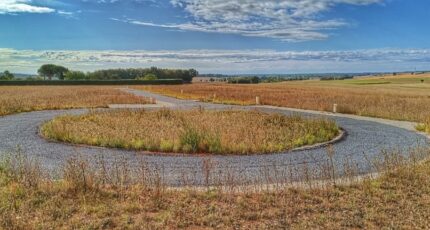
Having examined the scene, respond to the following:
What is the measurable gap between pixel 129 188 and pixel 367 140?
10.7 meters

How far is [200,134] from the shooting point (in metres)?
13.2

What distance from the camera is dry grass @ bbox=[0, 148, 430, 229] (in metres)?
5.62

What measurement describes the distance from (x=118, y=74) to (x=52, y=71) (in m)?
33.6

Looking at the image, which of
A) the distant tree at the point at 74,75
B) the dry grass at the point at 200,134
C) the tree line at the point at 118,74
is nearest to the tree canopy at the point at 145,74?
the tree line at the point at 118,74

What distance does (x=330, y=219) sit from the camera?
5836 mm

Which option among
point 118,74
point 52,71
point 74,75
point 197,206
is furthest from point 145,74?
point 197,206

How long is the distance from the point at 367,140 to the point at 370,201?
886 centimetres

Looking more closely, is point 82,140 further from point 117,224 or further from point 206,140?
point 117,224

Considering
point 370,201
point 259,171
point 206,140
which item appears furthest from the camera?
point 206,140

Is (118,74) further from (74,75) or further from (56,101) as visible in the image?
(56,101)

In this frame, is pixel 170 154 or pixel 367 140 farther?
pixel 367 140

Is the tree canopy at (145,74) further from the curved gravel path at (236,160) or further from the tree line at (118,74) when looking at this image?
the curved gravel path at (236,160)

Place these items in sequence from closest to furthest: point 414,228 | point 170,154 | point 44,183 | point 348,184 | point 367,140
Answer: point 414,228 < point 44,183 < point 348,184 < point 170,154 < point 367,140

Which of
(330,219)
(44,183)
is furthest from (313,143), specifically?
(44,183)
